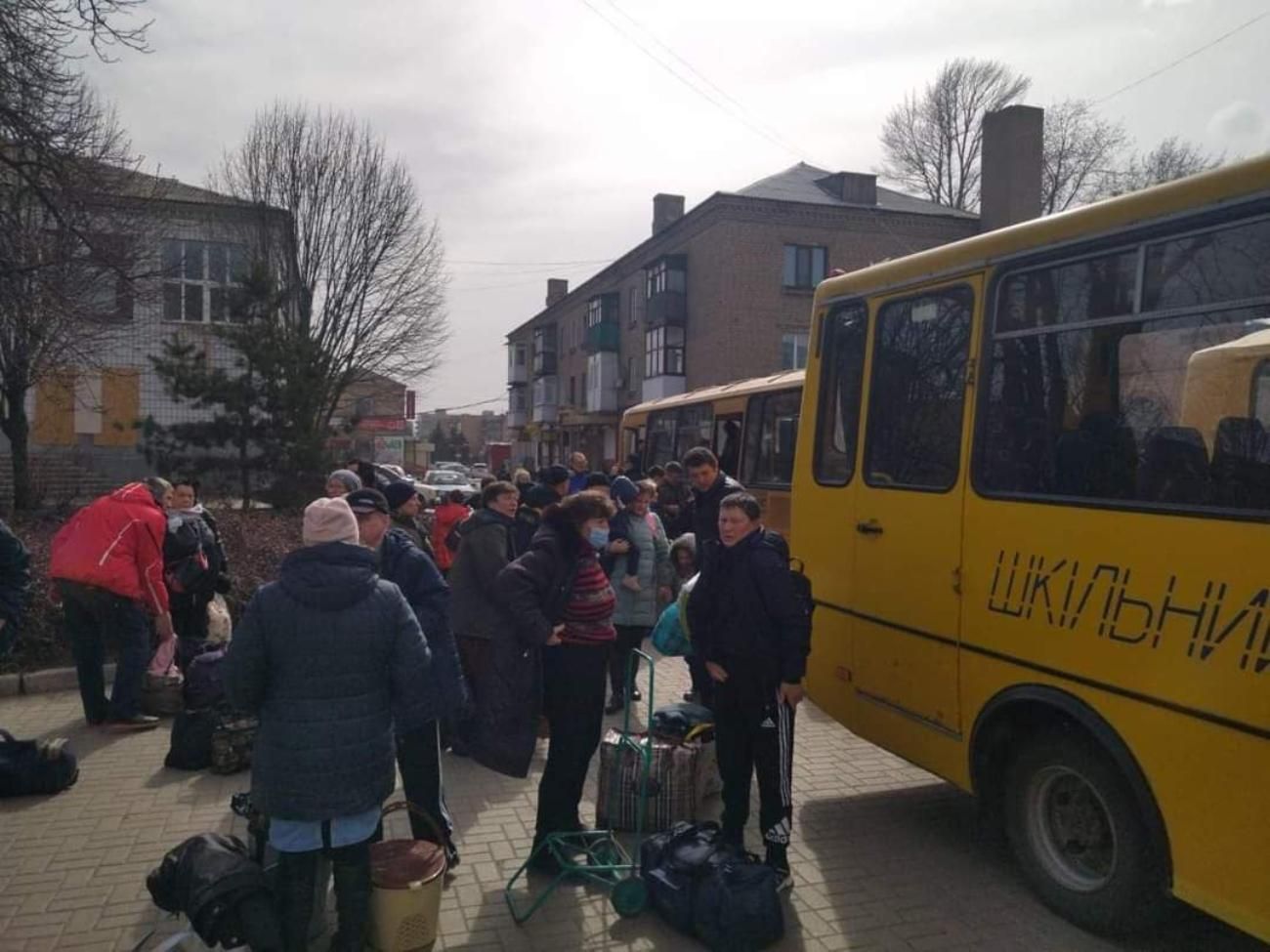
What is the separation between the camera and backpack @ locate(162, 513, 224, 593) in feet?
22.6

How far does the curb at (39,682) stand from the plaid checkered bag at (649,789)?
518 cm

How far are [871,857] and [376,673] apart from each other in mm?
2882

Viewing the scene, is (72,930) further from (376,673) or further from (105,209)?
(105,209)

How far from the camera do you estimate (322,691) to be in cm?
309

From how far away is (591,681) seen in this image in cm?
439

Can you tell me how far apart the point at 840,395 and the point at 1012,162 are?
10.8m

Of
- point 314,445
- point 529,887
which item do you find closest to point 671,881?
point 529,887

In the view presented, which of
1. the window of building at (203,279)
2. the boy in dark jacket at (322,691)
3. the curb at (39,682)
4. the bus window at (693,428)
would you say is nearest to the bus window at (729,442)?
the bus window at (693,428)

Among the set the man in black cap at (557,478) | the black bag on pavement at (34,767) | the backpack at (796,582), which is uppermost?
the man in black cap at (557,478)

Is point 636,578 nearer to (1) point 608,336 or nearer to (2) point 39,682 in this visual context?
(2) point 39,682

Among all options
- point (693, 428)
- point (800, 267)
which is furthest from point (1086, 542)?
point (800, 267)

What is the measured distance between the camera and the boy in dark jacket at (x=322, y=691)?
10.1 ft

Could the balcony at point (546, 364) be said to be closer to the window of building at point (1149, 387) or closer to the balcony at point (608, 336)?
the balcony at point (608, 336)

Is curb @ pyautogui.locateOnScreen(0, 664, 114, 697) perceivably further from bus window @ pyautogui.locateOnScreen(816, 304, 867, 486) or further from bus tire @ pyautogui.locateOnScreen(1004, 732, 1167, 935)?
bus tire @ pyautogui.locateOnScreen(1004, 732, 1167, 935)
